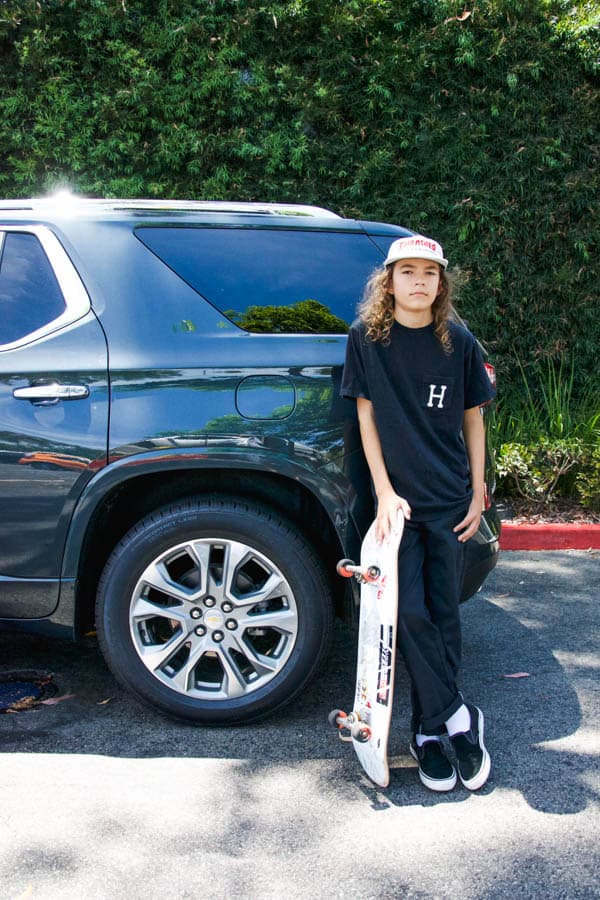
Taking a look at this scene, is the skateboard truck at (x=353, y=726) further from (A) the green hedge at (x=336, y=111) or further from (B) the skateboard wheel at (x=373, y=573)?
(A) the green hedge at (x=336, y=111)

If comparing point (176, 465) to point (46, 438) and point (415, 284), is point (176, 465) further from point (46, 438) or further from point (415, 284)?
point (415, 284)

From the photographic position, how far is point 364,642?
2.75 metres

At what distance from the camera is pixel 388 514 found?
2.78m

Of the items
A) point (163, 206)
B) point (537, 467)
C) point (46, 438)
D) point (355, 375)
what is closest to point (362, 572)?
point (355, 375)

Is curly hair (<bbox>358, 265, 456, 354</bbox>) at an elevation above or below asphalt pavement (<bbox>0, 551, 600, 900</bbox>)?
above

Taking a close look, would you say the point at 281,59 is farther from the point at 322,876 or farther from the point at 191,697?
the point at 322,876

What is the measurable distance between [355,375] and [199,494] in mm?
749

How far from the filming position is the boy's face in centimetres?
279

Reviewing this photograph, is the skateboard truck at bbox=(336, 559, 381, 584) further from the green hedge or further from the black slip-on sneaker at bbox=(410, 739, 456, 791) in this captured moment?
the green hedge

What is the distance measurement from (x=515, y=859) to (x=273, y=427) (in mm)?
1538

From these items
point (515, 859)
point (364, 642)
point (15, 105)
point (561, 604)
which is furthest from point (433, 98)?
point (515, 859)

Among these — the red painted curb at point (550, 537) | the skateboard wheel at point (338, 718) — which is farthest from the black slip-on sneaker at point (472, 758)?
the red painted curb at point (550, 537)

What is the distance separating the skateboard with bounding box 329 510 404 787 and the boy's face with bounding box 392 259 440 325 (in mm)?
686

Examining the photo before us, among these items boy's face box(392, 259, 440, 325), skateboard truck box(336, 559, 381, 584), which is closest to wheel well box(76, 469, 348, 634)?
skateboard truck box(336, 559, 381, 584)
